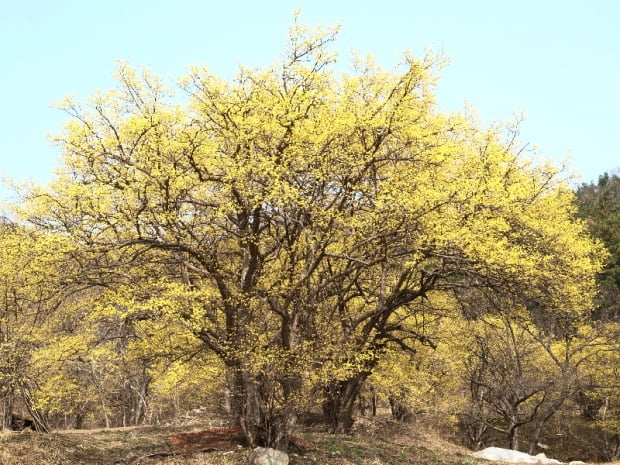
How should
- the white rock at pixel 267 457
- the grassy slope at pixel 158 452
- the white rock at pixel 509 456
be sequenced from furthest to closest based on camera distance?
the white rock at pixel 509 456 → the grassy slope at pixel 158 452 → the white rock at pixel 267 457

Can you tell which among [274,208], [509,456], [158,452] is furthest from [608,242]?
[158,452]

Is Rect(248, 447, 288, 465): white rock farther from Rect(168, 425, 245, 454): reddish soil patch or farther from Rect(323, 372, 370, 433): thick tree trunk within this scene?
Rect(323, 372, 370, 433): thick tree trunk

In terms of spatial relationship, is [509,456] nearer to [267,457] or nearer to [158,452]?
[267,457]

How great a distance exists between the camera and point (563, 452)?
1336 inches

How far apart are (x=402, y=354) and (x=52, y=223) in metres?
13.4

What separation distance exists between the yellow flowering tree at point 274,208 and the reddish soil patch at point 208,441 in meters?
0.99

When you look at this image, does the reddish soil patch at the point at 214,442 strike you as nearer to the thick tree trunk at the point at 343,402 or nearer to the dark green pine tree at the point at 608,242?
the thick tree trunk at the point at 343,402

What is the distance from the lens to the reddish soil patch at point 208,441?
1392 centimetres

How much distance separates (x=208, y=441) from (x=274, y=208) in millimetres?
6503

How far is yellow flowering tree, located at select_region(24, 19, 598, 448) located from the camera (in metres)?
12.6

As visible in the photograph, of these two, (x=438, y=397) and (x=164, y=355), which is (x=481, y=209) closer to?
(x=164, y=355)

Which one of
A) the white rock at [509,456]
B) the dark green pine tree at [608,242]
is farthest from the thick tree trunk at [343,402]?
the dark green pine tree at [608,242]

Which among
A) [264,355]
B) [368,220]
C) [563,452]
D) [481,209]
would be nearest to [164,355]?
[264,355]

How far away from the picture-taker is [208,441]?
14836 millimetres
